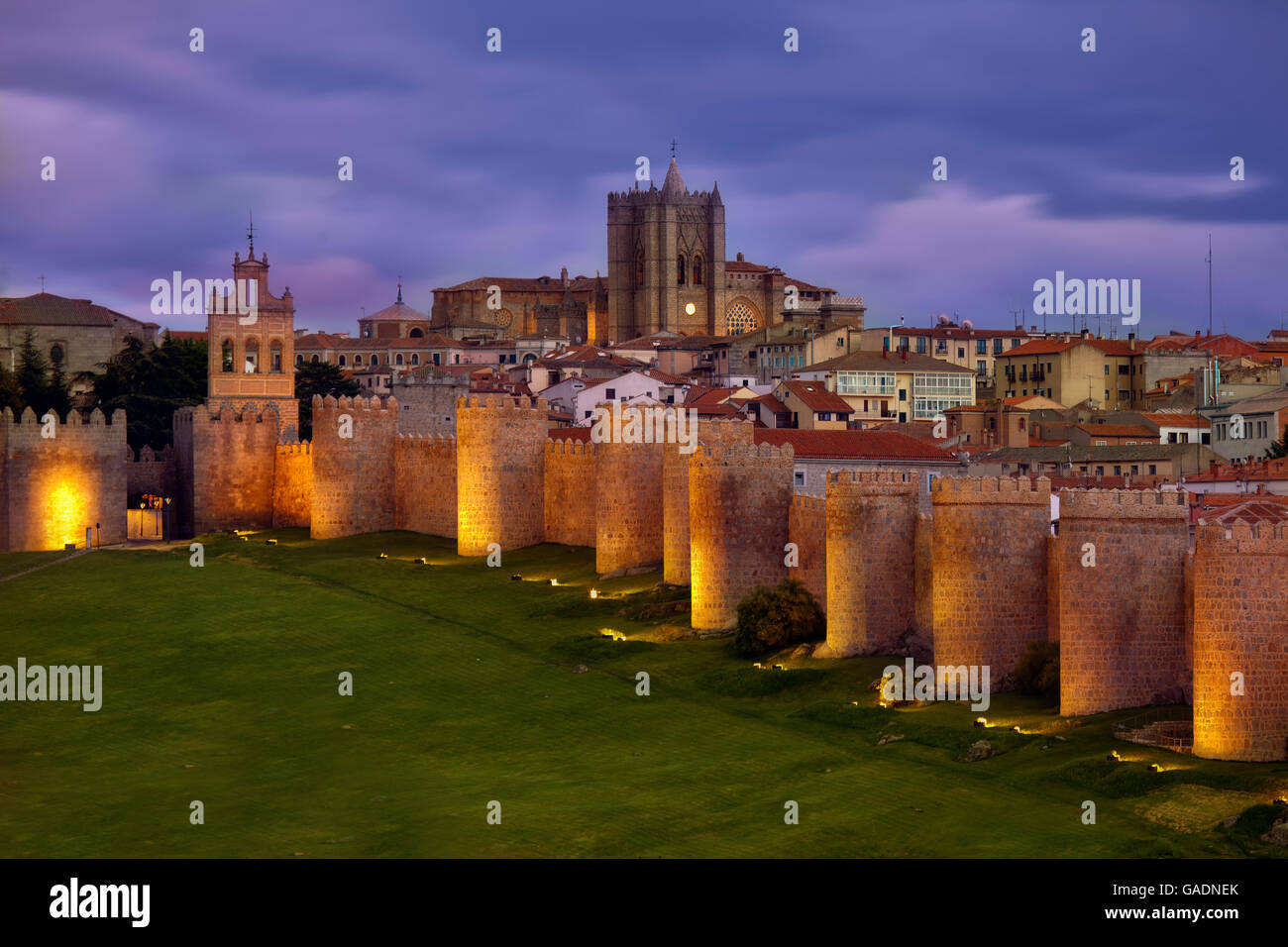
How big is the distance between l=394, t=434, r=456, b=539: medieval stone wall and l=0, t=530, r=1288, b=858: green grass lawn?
30.6ft

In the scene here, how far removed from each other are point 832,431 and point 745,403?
1770 cm

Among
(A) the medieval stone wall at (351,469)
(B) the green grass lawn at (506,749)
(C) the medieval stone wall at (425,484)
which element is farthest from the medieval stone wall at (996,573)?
(A) the medieval stone wall at (351,469)

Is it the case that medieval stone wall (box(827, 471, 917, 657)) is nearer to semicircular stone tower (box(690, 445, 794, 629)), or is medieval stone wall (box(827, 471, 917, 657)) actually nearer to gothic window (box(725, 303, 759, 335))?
semicircular stone tower (box(690, 445, 794, 629))

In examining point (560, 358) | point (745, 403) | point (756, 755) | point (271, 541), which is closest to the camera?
point (756, 755)

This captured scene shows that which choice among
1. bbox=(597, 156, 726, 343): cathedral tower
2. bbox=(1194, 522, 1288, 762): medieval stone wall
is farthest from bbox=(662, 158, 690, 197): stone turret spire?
bbox=(1194, 522, 1288, 762): medieval stone wall

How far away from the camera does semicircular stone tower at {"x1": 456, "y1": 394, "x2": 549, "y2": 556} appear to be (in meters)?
57.1

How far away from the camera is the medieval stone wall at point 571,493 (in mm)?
56156

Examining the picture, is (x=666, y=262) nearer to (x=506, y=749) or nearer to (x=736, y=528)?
(x=736, y=528)

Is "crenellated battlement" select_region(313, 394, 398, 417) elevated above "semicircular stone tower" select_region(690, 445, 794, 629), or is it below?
above

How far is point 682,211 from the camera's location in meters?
173

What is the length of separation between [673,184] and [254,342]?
4205 inches
